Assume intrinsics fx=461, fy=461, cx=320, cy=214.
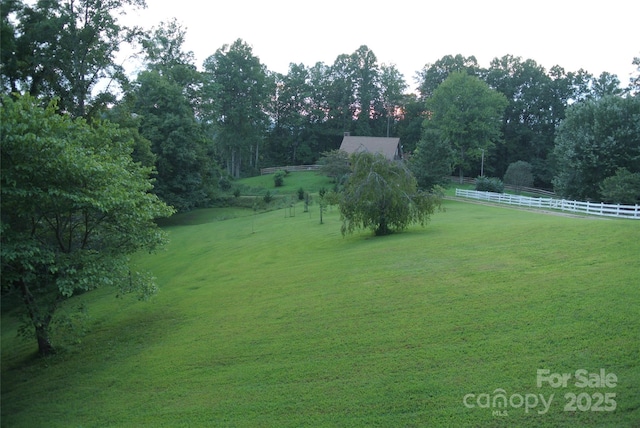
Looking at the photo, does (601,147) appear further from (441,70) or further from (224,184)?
(441,70)

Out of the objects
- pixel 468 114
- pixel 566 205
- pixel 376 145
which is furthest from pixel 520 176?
pixel 566 205

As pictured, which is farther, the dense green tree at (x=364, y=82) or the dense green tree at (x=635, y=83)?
the dense green tree at (x=364, y=82)

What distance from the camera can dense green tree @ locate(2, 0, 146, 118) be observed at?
24609 millimetres

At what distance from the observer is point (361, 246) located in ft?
64.3

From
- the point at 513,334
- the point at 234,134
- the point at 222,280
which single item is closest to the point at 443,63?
the point at 234,134

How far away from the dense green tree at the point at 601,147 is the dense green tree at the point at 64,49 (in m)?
34.7

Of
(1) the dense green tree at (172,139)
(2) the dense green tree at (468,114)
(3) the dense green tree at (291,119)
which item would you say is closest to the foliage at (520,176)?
(2) the dense green tree at (468,114)

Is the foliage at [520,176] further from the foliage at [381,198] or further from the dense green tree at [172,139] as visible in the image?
the foliage at [381,198]

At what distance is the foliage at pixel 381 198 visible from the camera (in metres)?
21.5

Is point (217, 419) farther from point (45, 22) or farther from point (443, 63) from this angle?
point (443, 63)

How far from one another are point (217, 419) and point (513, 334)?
555 centimetres

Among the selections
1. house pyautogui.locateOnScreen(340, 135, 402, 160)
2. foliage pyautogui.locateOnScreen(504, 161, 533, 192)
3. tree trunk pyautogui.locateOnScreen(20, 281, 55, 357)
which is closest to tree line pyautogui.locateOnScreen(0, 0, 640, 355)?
tree trunk pyautogui.locateOnScreen(20, 281, 55, 357)

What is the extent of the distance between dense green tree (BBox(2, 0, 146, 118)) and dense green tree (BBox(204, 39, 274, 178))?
3601cm

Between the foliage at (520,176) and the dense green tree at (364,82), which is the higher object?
the dense green tree at (364,82)
